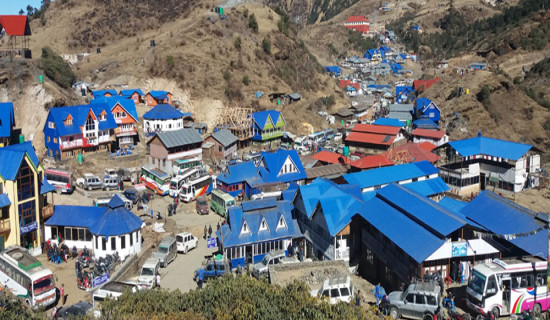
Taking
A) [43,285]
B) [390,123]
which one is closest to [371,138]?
[390,123]

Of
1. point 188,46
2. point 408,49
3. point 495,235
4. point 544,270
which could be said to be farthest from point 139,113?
point 408,49

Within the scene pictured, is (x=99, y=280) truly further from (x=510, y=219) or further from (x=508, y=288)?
(x=510, y=219)

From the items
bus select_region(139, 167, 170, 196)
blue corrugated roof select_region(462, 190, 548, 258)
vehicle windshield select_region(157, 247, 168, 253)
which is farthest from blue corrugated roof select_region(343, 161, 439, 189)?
bus select_region(139, 167, 170, 196)

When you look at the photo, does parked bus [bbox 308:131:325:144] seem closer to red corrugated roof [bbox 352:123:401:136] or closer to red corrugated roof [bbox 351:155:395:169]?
red corrugated roof [bbox 352:123:401:136]

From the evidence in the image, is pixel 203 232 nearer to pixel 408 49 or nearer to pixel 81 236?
pixel 81 236

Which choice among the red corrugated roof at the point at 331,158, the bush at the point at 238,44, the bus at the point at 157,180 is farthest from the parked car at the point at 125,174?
the bush at the point at 238,44

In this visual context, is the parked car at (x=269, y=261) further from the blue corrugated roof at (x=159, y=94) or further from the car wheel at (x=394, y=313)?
the blue corrugated roof at (x=159, y=94)
